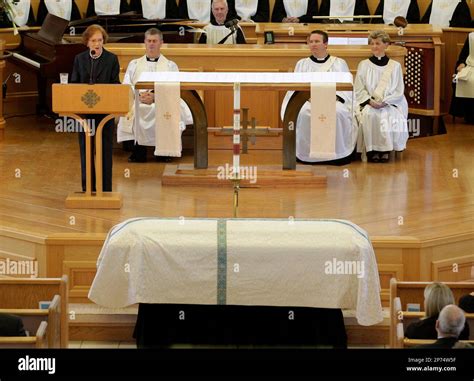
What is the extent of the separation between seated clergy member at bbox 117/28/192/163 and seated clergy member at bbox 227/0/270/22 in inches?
200

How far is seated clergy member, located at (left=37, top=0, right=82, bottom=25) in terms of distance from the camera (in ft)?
57.2

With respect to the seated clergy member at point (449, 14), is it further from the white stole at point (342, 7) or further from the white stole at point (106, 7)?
the white stole at point (106, 7)

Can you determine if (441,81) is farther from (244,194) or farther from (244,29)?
(244,194)

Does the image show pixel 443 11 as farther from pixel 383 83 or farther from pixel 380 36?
pixel 383 83

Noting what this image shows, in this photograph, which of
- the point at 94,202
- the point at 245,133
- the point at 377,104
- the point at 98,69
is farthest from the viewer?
the point at 377,104

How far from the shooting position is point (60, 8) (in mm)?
17484

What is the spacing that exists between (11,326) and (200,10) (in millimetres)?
11206

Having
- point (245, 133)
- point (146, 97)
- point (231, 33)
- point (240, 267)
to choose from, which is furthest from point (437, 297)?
point (231, 33)

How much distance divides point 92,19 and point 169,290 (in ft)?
25.8

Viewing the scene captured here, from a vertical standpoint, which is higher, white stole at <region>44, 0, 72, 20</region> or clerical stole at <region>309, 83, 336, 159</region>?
white stole at <region>44, 0, 72, 20</region>

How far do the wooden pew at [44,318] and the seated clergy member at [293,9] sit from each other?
10777 mm

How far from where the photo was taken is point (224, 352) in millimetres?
7043

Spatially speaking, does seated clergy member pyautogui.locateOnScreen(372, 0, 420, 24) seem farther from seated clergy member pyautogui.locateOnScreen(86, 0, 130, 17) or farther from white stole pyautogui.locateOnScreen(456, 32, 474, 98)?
seated clergy member pyautogui.locateOnScreen(86, 0, 130, 17)

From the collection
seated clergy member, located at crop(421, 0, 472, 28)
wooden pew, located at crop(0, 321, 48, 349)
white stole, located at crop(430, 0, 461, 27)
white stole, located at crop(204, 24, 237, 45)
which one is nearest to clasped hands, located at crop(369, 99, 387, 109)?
white stole, located at crop(204, 24, 237, 45)
